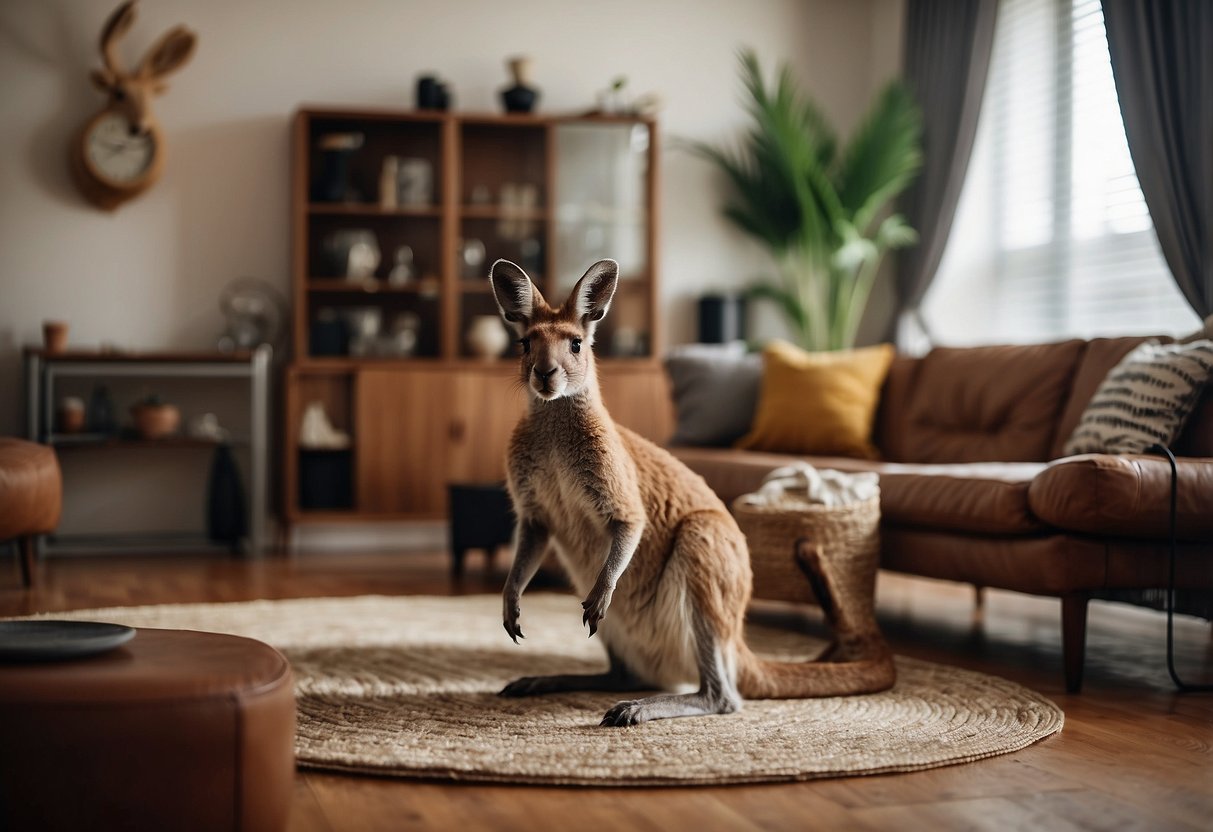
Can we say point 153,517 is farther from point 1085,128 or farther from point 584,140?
point 1085,128

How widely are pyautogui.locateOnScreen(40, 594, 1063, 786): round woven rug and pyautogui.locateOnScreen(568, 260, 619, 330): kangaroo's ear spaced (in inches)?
32.9

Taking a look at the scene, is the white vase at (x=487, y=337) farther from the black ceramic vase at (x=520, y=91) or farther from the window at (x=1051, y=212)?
the window at (x=1051, y=212)

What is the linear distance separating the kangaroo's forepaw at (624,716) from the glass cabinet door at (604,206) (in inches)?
151

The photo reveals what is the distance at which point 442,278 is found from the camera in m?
6.02

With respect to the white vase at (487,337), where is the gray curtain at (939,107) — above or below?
above

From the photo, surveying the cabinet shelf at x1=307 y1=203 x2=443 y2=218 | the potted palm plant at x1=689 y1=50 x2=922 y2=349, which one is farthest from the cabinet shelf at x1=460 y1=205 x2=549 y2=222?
the potted palm plant at x1=689 y1=50 x2=922 y2=349

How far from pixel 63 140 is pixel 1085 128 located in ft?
15.3

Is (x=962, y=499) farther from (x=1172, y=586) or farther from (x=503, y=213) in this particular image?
(x=503, y=213)

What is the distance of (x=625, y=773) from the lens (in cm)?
212

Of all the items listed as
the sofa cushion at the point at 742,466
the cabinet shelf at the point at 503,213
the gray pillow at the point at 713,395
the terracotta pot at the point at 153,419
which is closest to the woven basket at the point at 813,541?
the sofa cushion at the point at 742,466

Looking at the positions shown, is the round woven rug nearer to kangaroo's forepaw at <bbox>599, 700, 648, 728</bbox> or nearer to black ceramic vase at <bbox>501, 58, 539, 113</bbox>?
kangaroo's forepaw at <bbox>599, 700, 648, 728</bbox>

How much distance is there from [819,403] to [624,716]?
2.50m

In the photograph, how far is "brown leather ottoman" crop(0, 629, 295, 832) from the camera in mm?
1572

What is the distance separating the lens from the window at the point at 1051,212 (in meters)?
5.00
